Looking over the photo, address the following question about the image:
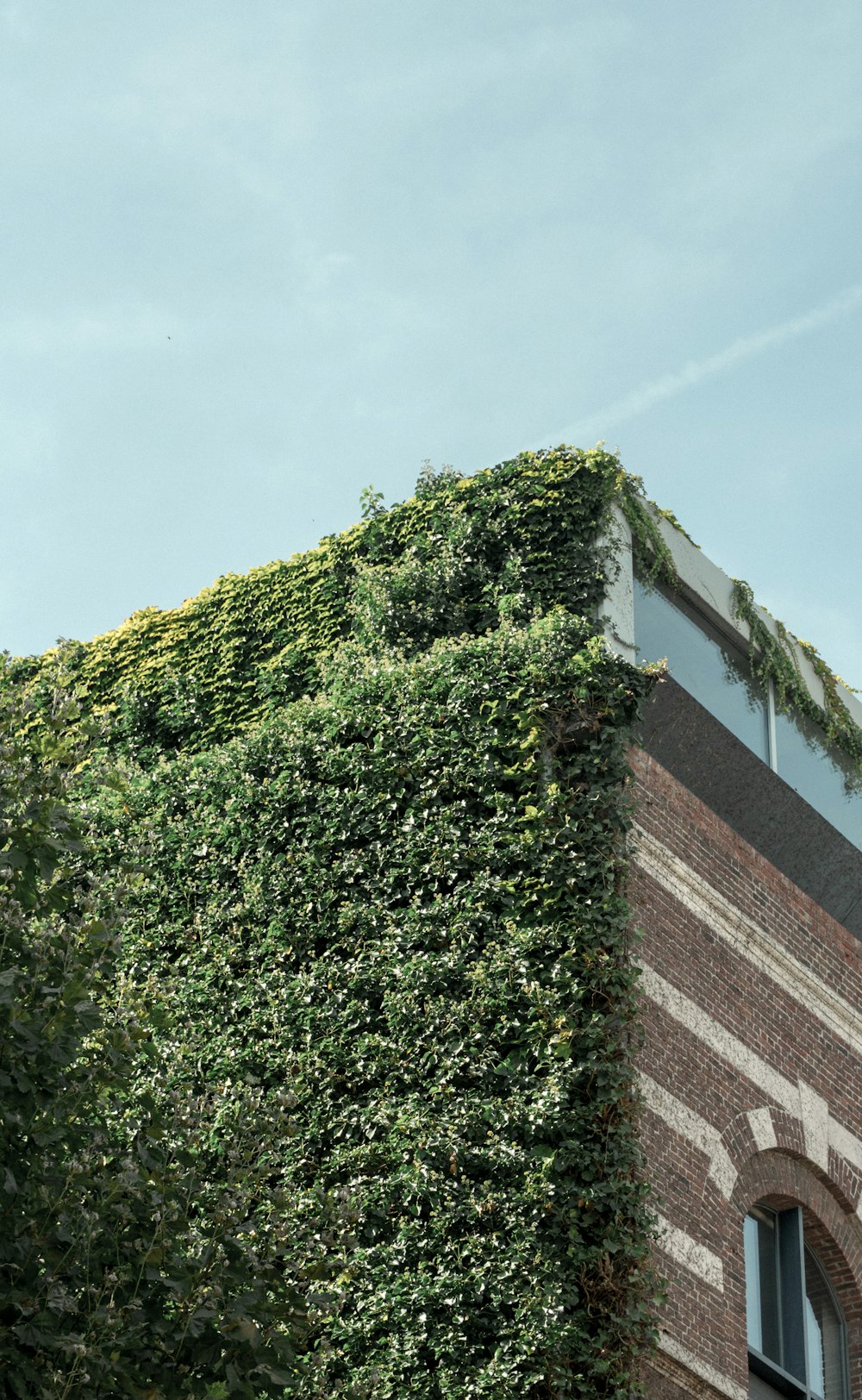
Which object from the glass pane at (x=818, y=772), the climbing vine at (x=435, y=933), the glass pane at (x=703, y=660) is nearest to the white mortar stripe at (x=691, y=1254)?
the climbing vine at (x=435, y=933)

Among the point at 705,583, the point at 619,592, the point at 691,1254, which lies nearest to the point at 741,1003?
the point at 691,1254

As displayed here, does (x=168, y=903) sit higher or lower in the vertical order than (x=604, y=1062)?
higher

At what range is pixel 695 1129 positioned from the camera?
1349cm

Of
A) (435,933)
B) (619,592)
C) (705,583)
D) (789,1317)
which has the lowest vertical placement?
(789,1317)

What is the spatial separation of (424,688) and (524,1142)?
12.5ft

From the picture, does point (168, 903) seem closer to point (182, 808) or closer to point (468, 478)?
point (182, 808)

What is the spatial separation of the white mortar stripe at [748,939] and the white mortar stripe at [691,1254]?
271 centimetres

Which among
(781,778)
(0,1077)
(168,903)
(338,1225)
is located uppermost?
(168,903)

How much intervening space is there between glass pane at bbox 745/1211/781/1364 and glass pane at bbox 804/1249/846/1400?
0.30 m

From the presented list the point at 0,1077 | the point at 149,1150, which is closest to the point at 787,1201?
the point at 149,1150

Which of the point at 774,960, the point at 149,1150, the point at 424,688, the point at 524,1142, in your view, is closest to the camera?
the point at 149,1150

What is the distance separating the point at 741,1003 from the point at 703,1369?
3245 millimetres

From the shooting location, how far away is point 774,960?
1548 centimetres

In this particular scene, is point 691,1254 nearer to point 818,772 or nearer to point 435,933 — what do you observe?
point 435,933
